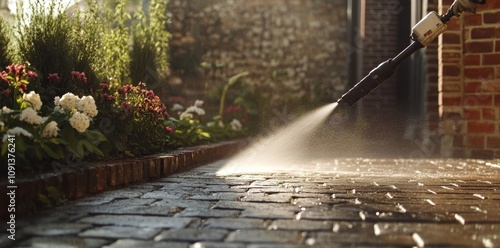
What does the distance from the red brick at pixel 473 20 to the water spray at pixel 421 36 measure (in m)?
2.48

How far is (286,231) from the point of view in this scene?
2.46 m

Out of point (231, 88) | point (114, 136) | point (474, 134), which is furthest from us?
point (231, 88)

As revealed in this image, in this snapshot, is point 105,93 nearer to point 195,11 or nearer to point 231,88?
point 231,88

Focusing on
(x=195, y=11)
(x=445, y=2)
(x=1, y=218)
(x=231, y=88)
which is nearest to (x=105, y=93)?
(x=1, y=218)

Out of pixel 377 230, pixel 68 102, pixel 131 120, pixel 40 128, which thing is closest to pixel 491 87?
pixel 131 120

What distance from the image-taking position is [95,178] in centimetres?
354

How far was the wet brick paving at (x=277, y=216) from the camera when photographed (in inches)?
89.9

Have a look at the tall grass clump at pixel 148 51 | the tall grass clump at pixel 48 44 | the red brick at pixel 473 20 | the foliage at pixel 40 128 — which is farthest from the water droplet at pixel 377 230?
the tall grass clump at pixel 148 51

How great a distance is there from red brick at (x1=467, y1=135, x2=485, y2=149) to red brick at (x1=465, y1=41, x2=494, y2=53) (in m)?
1.01

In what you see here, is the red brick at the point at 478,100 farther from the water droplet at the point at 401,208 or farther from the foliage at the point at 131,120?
the water droplet at the point at 401,208

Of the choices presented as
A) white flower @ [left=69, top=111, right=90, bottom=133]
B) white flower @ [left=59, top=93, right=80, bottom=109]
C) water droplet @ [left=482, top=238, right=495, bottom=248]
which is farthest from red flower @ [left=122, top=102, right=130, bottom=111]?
water droplet @ [left=482, top=238, right=495, bottom=248]

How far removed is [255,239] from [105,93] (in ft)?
9.34

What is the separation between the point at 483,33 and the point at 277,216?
5305 mm

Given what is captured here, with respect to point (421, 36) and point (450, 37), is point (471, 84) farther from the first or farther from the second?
point (421, 36)
